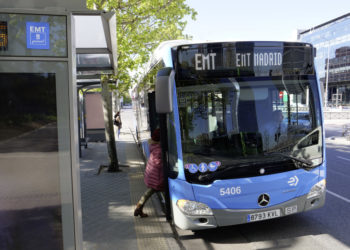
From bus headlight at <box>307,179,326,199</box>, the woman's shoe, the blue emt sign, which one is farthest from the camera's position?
the woman's shoe

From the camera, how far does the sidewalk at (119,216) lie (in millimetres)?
4922

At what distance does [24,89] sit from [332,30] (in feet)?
253

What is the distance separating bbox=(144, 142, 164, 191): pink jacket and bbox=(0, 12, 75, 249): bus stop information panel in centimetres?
228

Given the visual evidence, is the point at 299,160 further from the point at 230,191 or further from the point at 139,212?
the point at 139,212

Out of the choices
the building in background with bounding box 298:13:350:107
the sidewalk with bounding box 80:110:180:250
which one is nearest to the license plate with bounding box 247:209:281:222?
the sidewalk with bounding box 80:110:180:250

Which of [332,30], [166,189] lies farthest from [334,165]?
[332,30]

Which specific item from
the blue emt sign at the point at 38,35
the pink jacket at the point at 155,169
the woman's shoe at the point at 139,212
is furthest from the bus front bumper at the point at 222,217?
the blue emt sign at the point at 38,35

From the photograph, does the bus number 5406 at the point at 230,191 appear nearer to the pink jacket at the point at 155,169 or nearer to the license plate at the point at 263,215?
the license plate at the point at 263,215

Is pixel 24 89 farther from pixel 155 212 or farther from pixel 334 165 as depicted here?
pixel 334 165

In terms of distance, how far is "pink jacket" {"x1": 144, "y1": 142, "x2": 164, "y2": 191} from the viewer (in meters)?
5.68

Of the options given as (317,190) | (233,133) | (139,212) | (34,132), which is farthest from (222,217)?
(34,132)

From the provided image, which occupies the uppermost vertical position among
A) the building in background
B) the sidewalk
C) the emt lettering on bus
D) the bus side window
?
the building in background

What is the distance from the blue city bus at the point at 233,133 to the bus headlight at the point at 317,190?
0.04 meters

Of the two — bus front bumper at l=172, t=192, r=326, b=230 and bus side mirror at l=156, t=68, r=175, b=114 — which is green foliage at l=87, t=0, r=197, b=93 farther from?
bus front bumper at l=172, t=192, r=326, b=230
